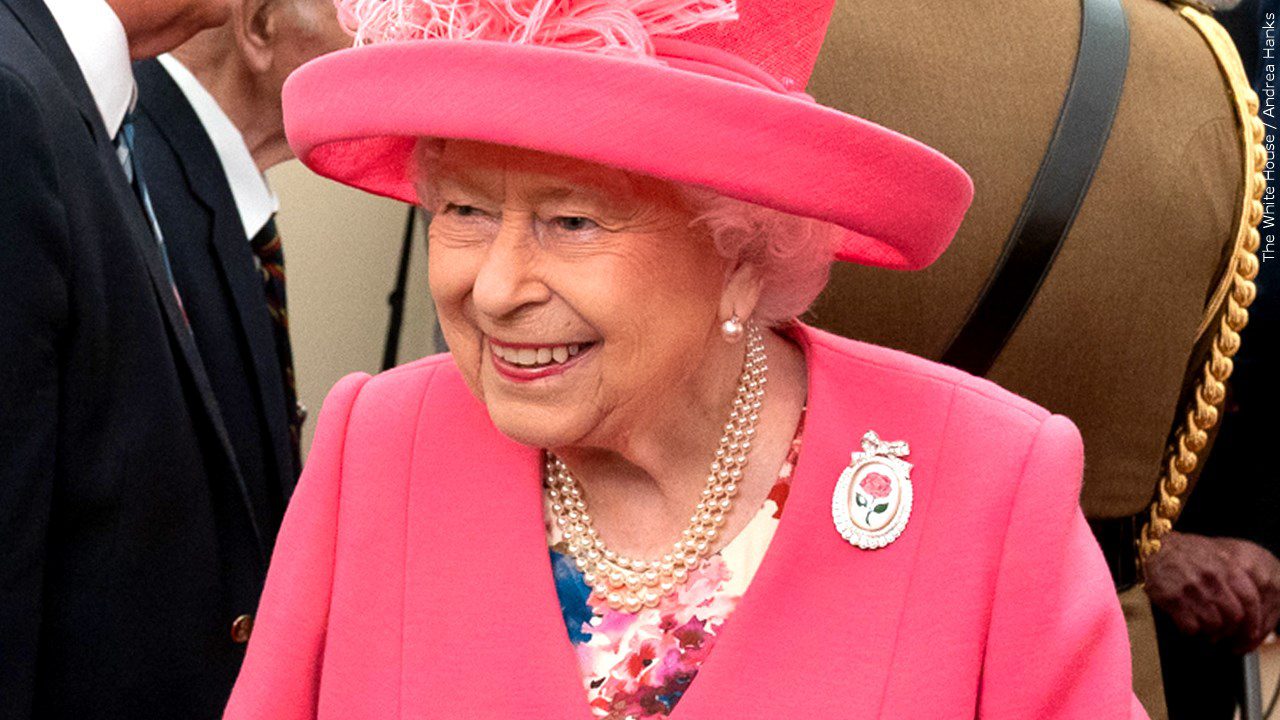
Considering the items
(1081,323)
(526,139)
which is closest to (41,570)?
(526,139)

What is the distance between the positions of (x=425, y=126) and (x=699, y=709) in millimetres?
730

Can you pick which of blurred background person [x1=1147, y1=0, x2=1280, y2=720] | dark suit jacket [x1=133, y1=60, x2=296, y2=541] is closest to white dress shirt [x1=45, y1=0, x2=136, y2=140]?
dark suit jacket [x1=133, y1=60, x2=296, y2=541]

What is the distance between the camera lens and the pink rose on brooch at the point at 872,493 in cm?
179

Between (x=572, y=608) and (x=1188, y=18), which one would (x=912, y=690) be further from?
(x=1188, y=18)

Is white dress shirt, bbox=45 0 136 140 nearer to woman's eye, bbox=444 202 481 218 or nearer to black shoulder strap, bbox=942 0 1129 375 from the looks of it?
woman's eye, bbox=444 202 481 218

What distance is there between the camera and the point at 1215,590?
249cm

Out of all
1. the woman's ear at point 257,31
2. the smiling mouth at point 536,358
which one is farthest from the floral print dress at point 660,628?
the woman's ear at point 257,31

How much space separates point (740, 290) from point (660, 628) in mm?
415

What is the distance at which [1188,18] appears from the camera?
2270mm

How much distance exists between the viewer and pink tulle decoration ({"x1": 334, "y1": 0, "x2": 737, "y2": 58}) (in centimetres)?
150

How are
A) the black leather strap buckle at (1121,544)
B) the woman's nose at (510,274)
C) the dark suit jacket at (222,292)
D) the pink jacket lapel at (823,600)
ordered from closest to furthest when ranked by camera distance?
the woman's nose at (510,274) → the pink jacket lapel at (823,600) → the black leather strap buckle at (1121,544) → the dark suit jacket at (222,292)

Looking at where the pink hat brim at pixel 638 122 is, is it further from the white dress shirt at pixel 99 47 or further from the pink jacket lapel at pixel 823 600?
the white dress shirt at pixel 99 47

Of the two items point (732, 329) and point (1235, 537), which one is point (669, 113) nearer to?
point (732, 329)

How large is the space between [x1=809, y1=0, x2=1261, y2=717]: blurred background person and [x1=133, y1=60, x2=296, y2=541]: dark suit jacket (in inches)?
46.5
